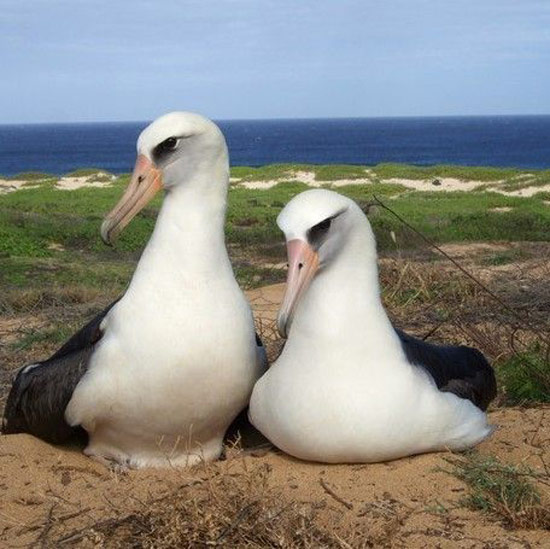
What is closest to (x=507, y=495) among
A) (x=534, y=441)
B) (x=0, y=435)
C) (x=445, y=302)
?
(x=534, y=441)

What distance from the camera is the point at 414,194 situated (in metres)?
26.8

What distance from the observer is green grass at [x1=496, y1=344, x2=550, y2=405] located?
17.0ft

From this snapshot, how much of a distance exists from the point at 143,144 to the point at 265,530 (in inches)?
70.1

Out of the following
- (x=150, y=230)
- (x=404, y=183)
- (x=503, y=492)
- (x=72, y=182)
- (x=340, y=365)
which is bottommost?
(x=72, y=182)

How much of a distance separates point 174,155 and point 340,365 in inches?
43.5

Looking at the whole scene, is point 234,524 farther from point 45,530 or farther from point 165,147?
point 165,147

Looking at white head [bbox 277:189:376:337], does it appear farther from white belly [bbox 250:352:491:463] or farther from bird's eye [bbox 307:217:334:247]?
white belly [bbox 250:352:491:463]

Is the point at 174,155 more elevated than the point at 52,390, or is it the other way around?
the point at 174,155

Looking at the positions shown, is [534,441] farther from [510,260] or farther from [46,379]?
[510,260]

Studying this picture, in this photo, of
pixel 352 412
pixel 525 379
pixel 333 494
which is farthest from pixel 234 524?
pixel 525 379

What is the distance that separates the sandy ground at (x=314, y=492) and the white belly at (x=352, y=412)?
0.31 feet

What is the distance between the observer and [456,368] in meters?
4.50

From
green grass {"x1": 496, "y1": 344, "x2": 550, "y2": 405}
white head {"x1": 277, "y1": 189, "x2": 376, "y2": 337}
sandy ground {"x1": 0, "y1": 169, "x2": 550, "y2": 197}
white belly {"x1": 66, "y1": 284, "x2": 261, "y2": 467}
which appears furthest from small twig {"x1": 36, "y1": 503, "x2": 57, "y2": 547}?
sandy ground {"x1": 0, "y1": 169, "x2": 550, "y2": 197}

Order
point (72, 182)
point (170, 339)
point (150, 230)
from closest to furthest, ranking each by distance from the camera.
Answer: point (170, 339) < point (150, 230) < point (72, 182)
